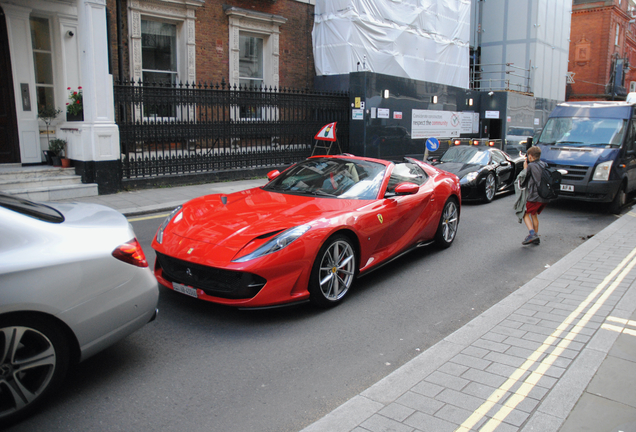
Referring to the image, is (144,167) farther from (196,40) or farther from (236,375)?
(236,375)

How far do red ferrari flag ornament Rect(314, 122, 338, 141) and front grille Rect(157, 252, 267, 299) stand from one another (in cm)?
1129

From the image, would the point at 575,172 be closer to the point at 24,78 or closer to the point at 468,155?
the point at 468,155

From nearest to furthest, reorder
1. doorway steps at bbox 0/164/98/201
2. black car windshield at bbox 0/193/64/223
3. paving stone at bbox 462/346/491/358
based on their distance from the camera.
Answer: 1. black car windshield at bbox 0/193/64/223
2. paving stone at bbox 462/346/491/358
3. doorway steps at bbox 0/164/98/201

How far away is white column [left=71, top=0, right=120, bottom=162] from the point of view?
10.9 m

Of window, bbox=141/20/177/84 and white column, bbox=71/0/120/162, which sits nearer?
white column, bbox=71/0/120/162

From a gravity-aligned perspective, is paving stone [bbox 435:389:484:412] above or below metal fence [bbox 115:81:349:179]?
below

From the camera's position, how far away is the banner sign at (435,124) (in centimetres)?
1844

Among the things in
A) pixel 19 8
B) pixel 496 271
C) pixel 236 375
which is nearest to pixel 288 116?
pixel 19 8

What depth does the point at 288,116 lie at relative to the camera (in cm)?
1520

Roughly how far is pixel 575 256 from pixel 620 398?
3836 millimetres

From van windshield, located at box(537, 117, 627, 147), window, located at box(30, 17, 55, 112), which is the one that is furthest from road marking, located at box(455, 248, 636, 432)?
window, located at box(30, 17, 55, 112)

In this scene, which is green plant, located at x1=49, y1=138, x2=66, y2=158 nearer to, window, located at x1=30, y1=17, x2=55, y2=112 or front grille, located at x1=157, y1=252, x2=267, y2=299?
window, located at x1=30, y1=17, x2=55, y2=112

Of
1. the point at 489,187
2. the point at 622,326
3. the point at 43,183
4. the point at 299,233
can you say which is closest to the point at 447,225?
the point at 622,326

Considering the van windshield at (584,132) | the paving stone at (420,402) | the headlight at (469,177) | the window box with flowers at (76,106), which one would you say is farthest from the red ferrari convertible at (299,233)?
the window box with flowers at (76,106)
